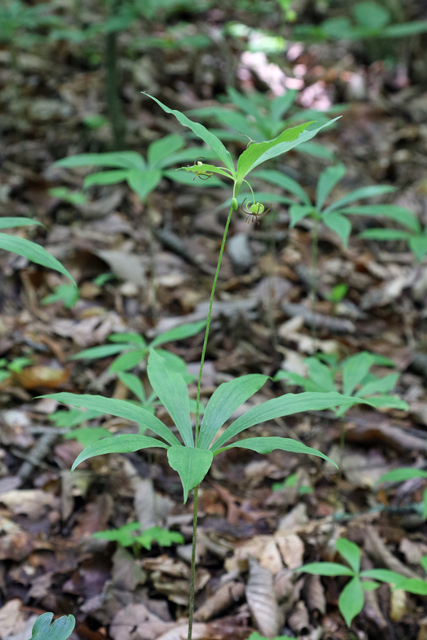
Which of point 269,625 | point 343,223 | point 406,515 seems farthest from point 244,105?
point 269,625

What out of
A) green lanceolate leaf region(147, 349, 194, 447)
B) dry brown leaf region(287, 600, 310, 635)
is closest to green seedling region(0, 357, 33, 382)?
green lanceolate leaf region(147, 349, 194, 447)

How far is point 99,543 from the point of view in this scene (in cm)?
178

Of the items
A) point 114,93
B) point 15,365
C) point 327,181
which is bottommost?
point 15,365

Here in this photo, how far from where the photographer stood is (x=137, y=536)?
1.74 meters

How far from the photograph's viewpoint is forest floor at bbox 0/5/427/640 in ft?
5.49

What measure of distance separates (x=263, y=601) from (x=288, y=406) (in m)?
0.86

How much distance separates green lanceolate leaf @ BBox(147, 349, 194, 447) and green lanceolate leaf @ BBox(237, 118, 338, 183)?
0.47m

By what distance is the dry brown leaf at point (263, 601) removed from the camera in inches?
61.3

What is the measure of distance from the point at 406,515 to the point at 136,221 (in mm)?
2485

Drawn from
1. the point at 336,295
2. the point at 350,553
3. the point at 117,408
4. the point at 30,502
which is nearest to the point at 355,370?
the point at 350,553

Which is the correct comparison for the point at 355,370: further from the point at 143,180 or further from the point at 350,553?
the point at 143,180

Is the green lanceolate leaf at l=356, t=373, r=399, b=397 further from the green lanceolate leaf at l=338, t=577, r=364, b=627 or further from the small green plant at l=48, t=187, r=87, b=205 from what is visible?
the small green plant at l=48, t=187, r=87, b=205

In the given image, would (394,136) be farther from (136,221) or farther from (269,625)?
(269,625)

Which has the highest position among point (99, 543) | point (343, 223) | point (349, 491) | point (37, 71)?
point (343, 223)
